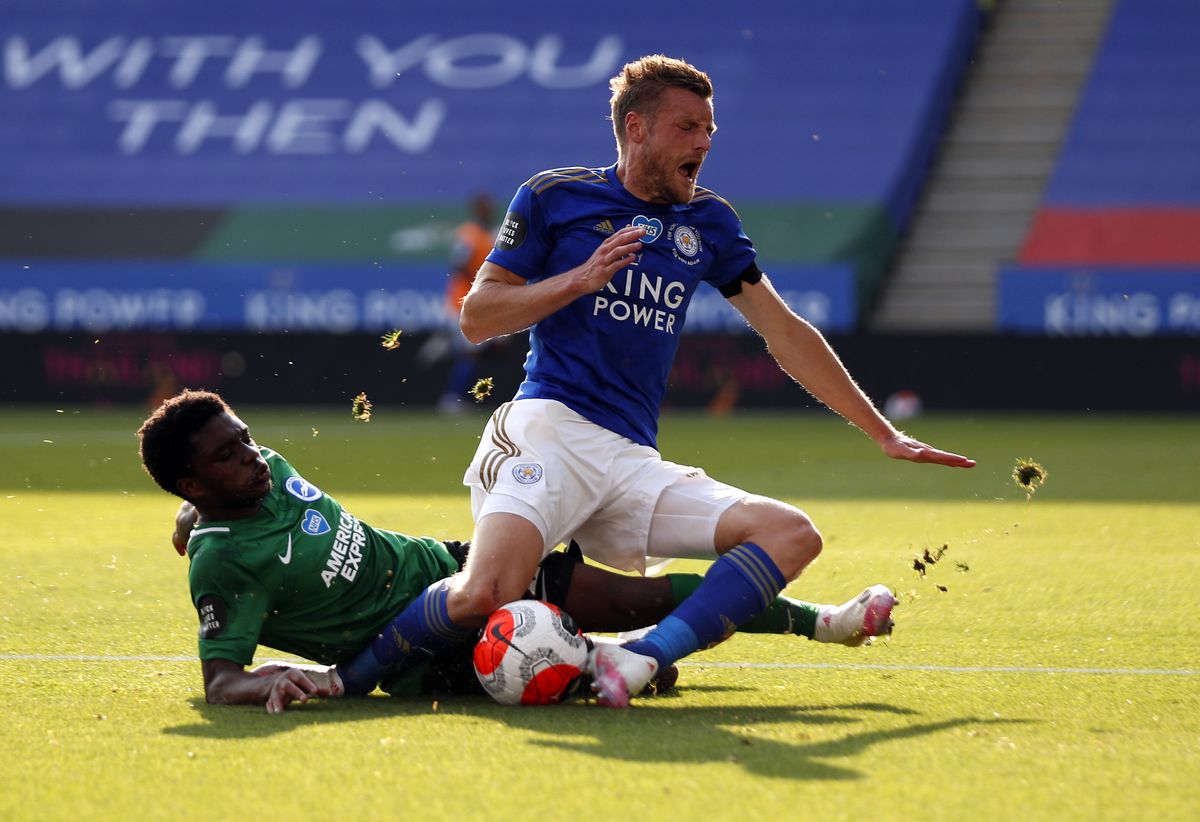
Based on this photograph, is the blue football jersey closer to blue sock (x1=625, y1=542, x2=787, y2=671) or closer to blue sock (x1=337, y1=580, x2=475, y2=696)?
blue sock (x1=625, y1=542, x2=787, y2=671)

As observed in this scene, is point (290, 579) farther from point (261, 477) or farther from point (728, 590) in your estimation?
point (728, 590)

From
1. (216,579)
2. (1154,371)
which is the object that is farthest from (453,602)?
(1154,371)

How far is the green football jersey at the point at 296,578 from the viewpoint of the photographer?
162 inches

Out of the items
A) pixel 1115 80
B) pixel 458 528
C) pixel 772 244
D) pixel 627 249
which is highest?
pixel 1115 80

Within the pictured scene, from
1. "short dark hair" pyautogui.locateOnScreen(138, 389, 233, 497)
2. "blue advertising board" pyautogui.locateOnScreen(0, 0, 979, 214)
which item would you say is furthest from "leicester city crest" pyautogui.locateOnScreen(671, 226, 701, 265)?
"blue advertising board" pyautogui.locateOnScreen(0, 0, 979, 214)

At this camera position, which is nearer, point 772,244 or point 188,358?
point 188,358

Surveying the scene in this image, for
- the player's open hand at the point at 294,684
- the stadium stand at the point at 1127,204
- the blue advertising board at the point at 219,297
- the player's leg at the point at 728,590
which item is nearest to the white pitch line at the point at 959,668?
the player's leg at the point at 728,590

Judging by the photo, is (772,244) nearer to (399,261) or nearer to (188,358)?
(399,261)

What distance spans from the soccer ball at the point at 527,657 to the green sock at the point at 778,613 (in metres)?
0.51

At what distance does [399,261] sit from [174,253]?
2.57 meters

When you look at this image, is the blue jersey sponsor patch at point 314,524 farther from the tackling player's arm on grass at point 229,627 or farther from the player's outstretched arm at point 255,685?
the player's outstretched arm at point 255,685

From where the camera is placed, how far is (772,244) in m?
18.5

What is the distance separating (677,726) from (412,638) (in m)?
0.71

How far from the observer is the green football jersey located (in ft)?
13.5
